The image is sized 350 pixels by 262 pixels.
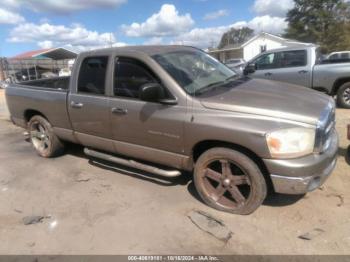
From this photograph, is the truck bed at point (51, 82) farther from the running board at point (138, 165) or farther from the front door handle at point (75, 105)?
the running board at point (138, 165)

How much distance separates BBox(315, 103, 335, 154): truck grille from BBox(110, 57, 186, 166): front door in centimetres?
143

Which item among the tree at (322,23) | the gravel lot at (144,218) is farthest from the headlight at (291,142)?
the tree at (322,23)

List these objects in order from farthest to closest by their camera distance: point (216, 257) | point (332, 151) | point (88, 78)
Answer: point (88, 78), point (332, 151), point (216, 257)

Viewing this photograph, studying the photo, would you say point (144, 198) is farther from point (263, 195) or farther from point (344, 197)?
point (344, 197)

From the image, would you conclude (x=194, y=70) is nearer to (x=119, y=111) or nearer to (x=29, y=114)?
(x=119, y=111)

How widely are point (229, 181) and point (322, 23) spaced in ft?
157

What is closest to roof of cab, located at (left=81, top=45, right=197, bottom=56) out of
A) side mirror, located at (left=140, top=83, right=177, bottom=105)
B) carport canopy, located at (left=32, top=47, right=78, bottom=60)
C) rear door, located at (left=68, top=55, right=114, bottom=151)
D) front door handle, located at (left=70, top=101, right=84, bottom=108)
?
rear door, located at (left=68, top=55, right=114, bottom=151)

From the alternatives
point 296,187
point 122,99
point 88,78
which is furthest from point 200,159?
point 88,78

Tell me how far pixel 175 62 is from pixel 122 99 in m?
0.85

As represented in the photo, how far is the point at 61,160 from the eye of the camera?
5.82 metres

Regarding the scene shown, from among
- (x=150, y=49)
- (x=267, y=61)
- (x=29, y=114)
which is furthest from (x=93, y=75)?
(x=267, y=61)

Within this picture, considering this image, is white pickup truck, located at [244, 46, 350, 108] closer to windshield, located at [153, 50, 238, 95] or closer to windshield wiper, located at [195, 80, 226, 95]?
windshield, located at [153, 50, 238, 95]

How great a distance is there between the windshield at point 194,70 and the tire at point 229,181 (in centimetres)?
84

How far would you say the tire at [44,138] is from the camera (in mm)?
5625
